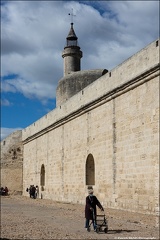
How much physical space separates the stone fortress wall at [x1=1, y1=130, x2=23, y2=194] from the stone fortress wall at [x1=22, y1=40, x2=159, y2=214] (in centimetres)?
706

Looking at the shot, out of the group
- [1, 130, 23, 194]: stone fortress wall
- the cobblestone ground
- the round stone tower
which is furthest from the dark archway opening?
[1, 130, 23, 194]: stone fortress wall

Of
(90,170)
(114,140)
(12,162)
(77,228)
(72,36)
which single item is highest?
(72,36)

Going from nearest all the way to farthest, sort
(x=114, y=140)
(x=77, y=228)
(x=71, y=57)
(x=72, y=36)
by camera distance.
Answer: (x=77, y=228)
(x=114, y=140)
(x=71, y=57)
(x=72, y=36)

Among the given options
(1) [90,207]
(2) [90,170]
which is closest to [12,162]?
(2) [90,170]

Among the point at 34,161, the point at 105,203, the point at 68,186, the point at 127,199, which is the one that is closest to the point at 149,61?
the point at 127,199

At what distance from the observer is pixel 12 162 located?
26.3 m

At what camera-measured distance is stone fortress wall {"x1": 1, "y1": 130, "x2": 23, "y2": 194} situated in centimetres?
2594

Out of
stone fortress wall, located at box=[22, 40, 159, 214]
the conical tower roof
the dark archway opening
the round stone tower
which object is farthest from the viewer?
the conical tower roof

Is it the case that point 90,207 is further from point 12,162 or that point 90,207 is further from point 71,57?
point 12,162

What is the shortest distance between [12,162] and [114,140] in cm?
1493

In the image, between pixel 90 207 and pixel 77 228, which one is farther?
pixel 77 228

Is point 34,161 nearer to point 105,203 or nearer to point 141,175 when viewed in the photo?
point 105,203

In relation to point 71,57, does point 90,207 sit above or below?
below

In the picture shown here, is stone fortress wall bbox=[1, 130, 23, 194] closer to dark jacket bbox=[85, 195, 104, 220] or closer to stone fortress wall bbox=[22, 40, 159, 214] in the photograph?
stone fortress wall bbox=[22, 40, 159, 214]
